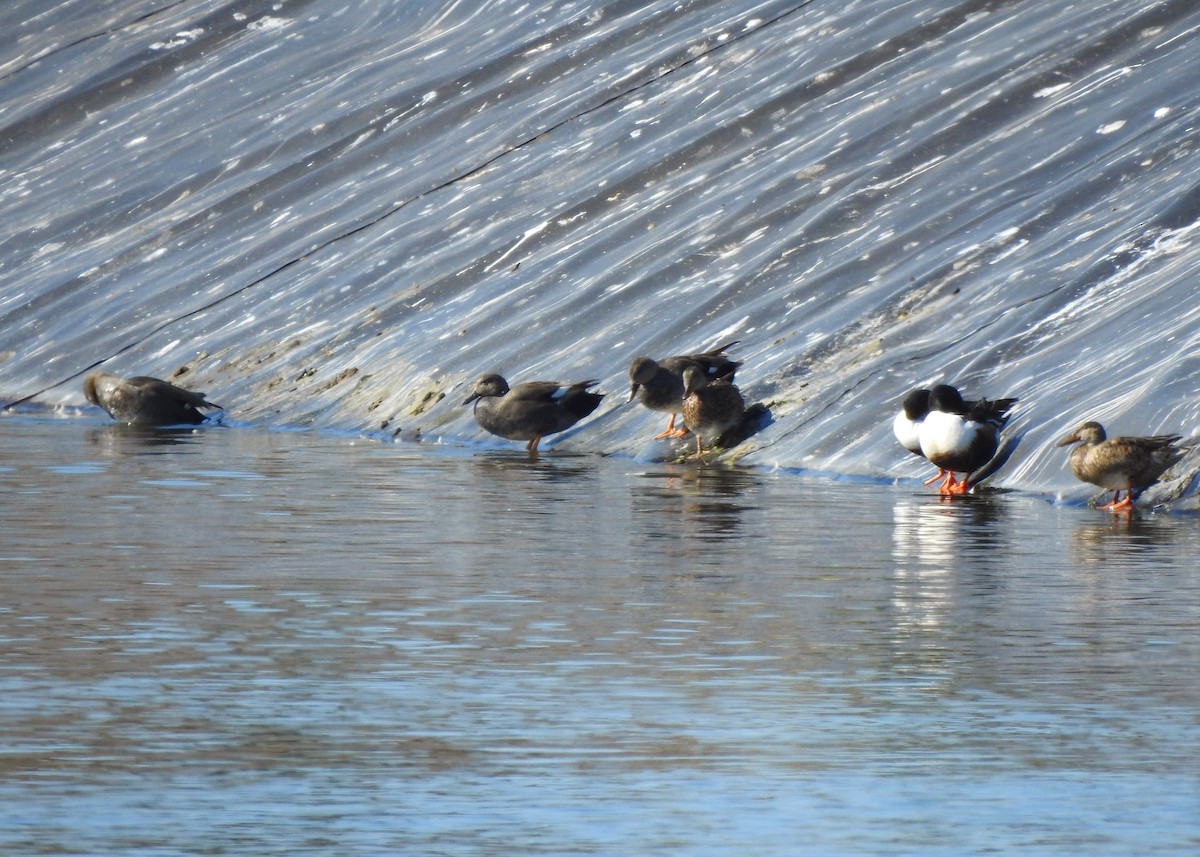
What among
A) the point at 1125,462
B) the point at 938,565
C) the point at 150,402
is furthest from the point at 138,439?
the point at 938,565

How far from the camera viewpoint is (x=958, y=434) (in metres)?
13.8

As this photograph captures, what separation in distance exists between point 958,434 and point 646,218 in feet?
24.6

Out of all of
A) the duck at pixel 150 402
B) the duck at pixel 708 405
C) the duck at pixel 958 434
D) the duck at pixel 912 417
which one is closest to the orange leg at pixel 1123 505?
the duck at pixel 958 434

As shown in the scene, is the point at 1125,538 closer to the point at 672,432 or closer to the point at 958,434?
the point at 958,434

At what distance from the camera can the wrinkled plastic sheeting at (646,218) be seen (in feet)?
53.6

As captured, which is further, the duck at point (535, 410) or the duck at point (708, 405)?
the duck at point (535, 410)

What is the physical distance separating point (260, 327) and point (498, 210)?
8.38 feet

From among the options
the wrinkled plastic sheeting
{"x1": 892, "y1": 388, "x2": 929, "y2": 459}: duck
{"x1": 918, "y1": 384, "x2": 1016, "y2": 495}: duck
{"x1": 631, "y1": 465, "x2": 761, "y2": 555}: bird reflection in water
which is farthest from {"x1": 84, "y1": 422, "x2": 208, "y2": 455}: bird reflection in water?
{"x1": 918, "y1": 384, "x2": 1016, "y2": 495}: duck

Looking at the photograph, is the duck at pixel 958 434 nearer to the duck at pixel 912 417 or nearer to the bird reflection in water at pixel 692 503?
the duck at pixel 912 417

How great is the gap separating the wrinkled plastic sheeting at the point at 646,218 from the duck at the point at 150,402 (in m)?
0.52

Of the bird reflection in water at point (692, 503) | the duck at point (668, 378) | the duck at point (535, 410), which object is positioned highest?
the duck at point (668, 378)

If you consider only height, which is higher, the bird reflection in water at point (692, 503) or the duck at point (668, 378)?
the duck at point (668, 378)

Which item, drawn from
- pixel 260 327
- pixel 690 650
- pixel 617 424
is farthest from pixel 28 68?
pixel 690 650

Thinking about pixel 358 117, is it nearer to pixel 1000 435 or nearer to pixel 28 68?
pixel 28 68
